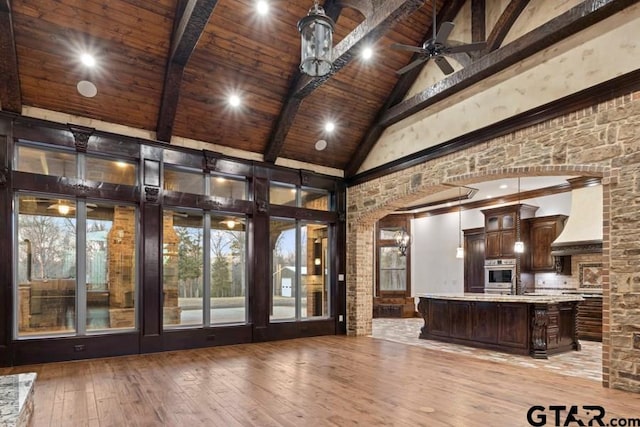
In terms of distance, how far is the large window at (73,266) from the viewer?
6156mm

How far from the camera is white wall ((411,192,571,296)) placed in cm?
1205

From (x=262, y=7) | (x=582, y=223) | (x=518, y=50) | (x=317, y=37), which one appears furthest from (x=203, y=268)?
(x=582, y=223)

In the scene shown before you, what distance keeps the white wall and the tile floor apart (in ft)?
11.0

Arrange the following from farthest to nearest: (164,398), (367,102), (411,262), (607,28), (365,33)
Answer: (411,262) < (367,102) < (365,33) < (607,28) < (164,398)

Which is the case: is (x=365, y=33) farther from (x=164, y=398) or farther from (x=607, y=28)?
(x=164, y=398)

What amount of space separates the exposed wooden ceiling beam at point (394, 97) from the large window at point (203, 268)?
2.82 meters

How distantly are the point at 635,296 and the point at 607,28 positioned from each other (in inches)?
124

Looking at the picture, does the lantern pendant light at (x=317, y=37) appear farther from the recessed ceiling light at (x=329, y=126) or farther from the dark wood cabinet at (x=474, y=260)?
the dark wood cabinet at (x=474, y=260)

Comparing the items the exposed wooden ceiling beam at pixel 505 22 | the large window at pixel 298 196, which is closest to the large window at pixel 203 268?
the large window at pixel 298 196

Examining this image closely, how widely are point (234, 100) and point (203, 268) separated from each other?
310 cm

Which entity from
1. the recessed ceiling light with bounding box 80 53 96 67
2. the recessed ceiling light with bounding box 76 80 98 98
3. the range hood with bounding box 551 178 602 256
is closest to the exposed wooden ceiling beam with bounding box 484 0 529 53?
the range hood with bounding box 551 178 602 256

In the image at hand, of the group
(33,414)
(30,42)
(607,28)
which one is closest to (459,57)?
(607,28)

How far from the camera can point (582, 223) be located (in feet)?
29.2

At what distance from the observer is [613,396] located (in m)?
4.46
